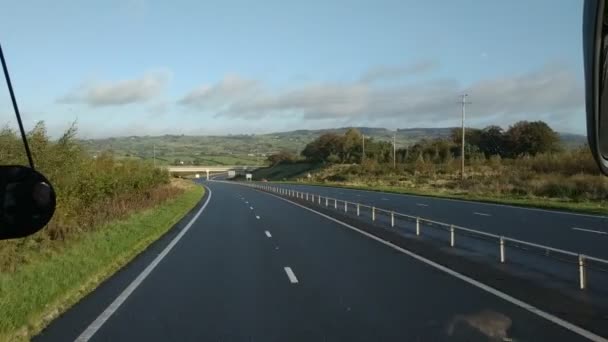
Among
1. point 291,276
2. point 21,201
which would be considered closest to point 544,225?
point 291,276

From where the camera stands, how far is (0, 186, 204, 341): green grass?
9.18m

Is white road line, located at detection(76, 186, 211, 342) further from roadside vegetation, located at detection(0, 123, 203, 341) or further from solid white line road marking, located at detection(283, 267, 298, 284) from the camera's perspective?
solid white line road marking, located at detection(283, 267, 298, 284)

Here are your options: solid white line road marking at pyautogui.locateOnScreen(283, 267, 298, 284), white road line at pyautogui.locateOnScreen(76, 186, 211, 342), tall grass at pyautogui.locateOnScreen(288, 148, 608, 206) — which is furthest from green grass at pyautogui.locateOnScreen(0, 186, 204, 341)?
tall grass at pyautogui.locateOnScreen(288, 148, 608, 206)

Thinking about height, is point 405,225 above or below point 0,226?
below

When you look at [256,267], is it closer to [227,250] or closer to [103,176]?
[227,250]

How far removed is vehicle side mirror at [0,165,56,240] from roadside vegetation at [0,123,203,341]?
5.23m

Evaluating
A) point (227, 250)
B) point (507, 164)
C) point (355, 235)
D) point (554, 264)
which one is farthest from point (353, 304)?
point (507, 164)

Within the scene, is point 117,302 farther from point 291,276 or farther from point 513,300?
point 513,300

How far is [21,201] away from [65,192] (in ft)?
70.2

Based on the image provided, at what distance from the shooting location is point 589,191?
49375mm

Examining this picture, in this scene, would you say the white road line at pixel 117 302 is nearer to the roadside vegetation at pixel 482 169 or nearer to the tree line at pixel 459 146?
the roadside vegetation at pixel 482 169

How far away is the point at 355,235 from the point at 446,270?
8999 mm

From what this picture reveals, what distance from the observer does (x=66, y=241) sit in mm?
19125

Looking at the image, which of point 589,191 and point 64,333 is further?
point 589,191
